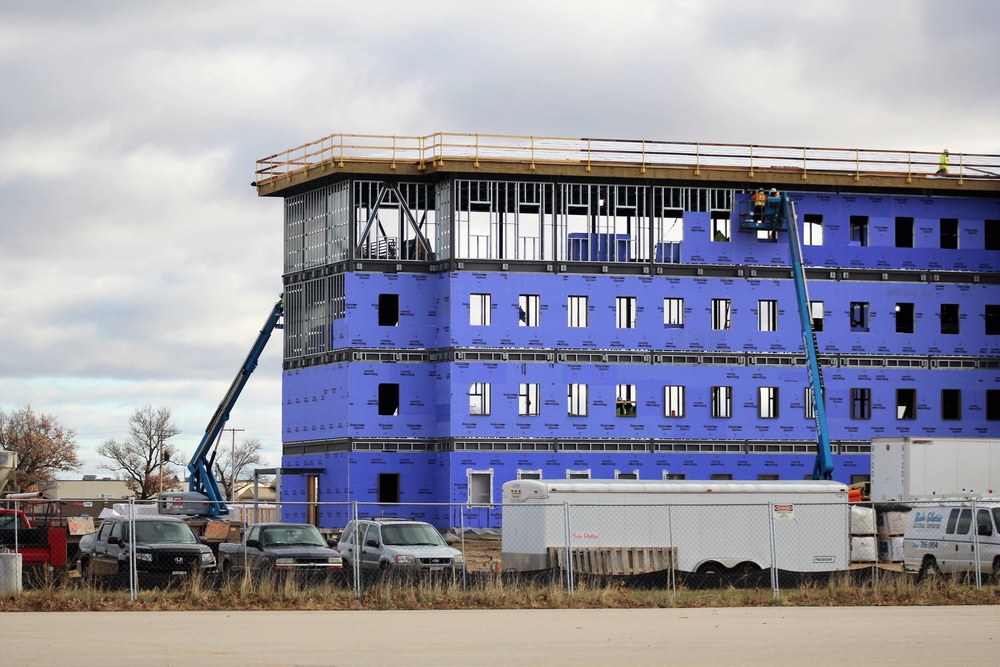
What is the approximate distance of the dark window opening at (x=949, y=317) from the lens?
222 ft

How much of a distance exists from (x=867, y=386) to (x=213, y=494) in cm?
3134

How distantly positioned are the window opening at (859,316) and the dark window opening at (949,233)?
488cm

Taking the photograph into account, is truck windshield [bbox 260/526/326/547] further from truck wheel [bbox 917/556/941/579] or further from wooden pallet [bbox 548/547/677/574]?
truck wheel [bbox 917/556/941/579]

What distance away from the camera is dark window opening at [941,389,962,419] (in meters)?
67.1

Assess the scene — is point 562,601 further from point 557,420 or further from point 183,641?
point 557,420

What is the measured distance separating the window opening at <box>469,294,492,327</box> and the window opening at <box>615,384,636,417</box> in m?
6.11

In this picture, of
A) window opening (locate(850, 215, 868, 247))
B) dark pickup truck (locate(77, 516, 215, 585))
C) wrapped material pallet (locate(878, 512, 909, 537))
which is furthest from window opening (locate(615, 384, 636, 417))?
dark pickup truck (locate(77, 516, 215, 585))

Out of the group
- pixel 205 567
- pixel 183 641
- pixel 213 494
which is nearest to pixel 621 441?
pixel 213 494

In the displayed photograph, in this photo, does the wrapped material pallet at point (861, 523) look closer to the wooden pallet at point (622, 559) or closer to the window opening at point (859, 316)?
the wooden pallet at point (622, 559)

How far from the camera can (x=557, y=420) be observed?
63.1 metres

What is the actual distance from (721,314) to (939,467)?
16.6 metres

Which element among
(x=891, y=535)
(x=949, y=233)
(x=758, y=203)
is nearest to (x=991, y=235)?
(x=949, y=233)

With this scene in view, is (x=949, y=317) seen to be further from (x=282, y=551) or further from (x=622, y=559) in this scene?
(x=282, y=551)

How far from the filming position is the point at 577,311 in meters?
63.7
